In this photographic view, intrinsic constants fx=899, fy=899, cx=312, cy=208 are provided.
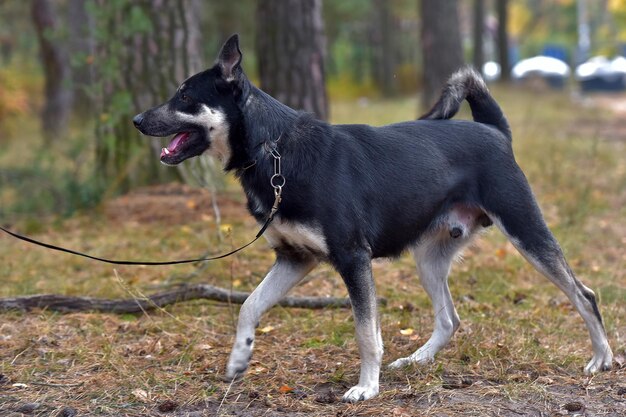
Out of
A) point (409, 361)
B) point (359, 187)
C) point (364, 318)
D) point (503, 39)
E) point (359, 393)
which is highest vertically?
point (359, 187)

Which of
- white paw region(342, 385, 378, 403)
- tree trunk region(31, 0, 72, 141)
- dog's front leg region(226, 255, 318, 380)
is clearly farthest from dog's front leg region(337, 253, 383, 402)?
tree trunk region(31, 0, 72, 141)

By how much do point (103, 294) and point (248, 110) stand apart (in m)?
2.95

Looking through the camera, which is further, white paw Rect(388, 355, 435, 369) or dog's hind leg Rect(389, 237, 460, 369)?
dog's hind leg Rect(389, 237, 460, 369)

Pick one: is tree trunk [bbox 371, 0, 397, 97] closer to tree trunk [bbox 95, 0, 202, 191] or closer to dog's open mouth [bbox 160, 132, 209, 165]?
tree trunk [bbox 95, 0, 202, 191]

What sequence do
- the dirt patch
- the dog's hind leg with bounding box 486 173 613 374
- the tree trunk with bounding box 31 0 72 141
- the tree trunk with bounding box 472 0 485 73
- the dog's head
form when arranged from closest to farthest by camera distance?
1. the dog's head
2. the dog's hind leg with bounding box 486 173 613 374
3. the dirt patch
4. the tree trunk with bounding box 31 0 72 141
5. the tree trunk with bounding box 472 0 485 73

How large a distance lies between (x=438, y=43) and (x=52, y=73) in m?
7.99

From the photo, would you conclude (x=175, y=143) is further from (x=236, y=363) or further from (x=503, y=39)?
(x=503, y=39)

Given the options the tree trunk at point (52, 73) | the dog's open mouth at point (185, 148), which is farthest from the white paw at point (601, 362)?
the tree trunk at point (52, 73)

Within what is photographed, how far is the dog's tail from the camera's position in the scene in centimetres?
592

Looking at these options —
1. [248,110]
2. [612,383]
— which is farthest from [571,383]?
[248,110]

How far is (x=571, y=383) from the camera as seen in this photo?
5.30m

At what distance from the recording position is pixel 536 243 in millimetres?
5496

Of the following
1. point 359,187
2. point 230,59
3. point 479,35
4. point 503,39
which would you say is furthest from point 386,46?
point 230,59

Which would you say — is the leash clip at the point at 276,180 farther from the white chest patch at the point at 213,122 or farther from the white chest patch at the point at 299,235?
the white chest patch at the point at 213,122
